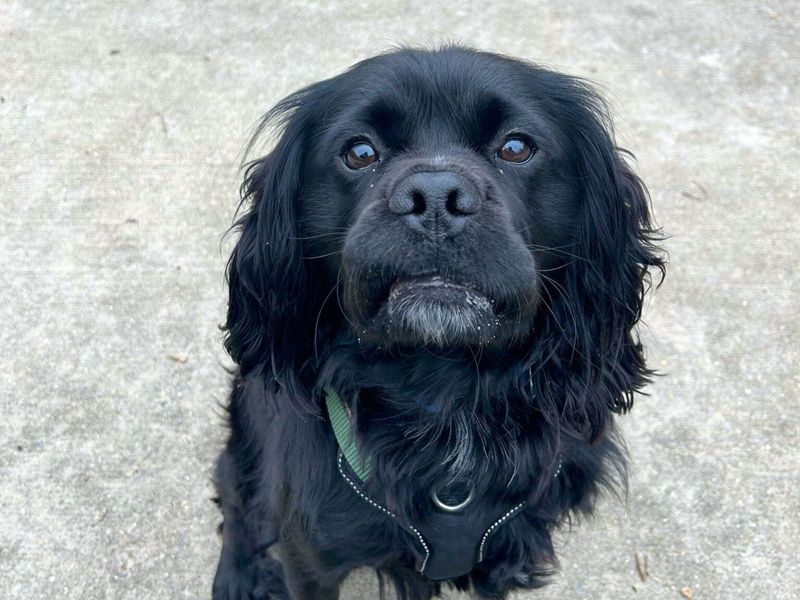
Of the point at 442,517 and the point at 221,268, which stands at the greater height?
the point at 442,517

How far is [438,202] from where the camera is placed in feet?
4.96

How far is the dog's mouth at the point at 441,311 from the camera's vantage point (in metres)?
1.57

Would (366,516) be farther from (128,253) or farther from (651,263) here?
(128,253)

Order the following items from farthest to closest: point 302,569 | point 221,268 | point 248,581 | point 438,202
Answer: point 221,268, point 248,581, point 302,569, point 438,202

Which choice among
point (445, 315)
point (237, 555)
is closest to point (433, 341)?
point (445, 315)

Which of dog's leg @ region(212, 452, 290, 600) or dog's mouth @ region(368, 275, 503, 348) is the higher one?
dog's mouth @ region(368, 275, 503, 348)

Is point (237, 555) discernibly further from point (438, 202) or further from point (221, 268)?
point (438, 202)

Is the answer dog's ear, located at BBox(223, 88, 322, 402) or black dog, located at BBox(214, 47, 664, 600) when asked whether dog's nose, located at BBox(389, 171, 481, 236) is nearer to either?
black dog, located at BBox(214, 47, 664, 600)

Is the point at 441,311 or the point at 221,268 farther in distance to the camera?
the point at 221,268

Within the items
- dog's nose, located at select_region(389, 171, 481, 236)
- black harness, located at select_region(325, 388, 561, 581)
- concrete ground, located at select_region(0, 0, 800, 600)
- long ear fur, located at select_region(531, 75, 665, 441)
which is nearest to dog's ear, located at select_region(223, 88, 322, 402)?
black harness, located at select_region(325, 388, 561, 581)

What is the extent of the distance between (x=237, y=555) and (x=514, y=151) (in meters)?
1.54

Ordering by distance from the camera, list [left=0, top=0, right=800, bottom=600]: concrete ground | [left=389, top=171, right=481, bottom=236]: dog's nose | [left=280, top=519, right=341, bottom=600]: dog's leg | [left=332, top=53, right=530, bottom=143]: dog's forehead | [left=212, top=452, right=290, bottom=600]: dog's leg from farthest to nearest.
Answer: [left=0, top=0, right=800, bottom=600]: concrete ground → [left=212, top=452, right=290, bottom=600]: dog's leg → [left=280, top=519, right=341, bottom=600]: dog's leg → [left=332, top=53, right=530, bottom=143]: dog's forehead → [left=389, top=171, right=481, bottom=236]: dog's nose

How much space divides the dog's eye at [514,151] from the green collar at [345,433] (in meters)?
0.72

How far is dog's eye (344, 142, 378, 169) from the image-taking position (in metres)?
1.81
